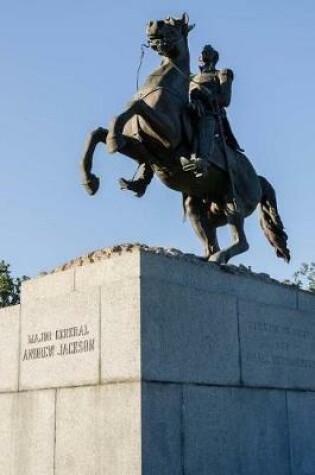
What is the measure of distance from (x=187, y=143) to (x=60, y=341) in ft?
10.6

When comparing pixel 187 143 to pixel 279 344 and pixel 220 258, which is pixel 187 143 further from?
pixel 279 344

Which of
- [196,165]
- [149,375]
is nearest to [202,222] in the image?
[196,165]

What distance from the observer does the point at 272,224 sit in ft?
41.5

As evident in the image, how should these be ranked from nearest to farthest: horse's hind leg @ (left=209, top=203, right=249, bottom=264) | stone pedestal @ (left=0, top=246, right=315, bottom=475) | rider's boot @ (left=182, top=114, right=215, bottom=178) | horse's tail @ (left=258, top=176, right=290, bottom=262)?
stone pedestal @ (left=0, top=246, right=315, bottom=475) → rider's boot @ (left=182, top=114, right=215, bottom=178) → horse's hind leg @ (left=209, top=203, right=249, bottom=264) → horse's tail @ (left=258, top=176, right=290, bottom=262)

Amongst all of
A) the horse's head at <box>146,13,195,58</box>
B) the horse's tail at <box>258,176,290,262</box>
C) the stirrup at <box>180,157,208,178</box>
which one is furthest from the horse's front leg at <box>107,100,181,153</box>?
the horse's tail at <box>258,176,290,262</box>

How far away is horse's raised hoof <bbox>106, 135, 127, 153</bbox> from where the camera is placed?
9.34 metres

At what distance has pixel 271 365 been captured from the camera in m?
9.99

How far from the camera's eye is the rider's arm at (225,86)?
1137cm

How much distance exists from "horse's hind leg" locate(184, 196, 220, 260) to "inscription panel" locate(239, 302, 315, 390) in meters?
1.73

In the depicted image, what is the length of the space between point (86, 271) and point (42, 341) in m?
1.04

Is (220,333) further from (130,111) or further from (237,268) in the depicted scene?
(130,111)

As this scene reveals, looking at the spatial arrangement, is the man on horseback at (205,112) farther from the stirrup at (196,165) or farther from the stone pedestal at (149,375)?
the stone pedestal at (149,375)

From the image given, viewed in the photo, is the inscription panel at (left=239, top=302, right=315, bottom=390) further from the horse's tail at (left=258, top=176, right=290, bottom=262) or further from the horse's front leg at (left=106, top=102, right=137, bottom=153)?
the horse's front leg at (left=106, top=102, right=137, bottom=153)

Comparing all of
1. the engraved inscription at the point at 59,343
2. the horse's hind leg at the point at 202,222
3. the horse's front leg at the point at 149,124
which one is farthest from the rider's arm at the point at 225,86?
the engraved inscription at the point at 59,343
